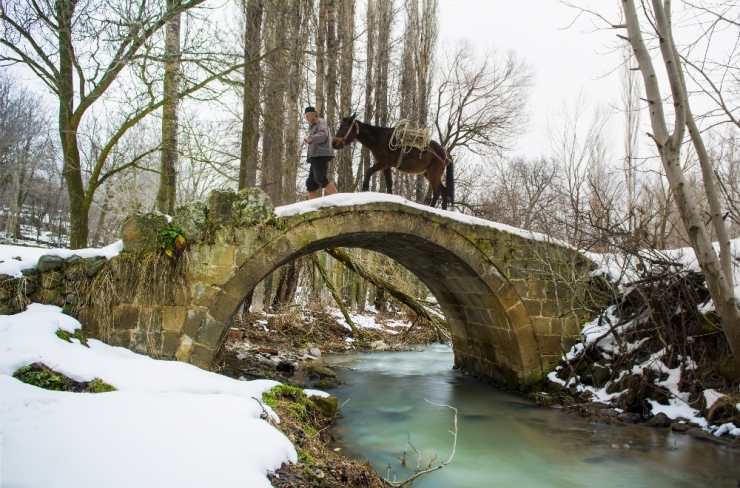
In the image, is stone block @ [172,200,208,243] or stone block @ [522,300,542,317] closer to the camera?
stone block @ [172,200,208,243]

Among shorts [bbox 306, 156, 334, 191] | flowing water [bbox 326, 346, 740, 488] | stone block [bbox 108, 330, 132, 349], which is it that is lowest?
flowing water [bbox 326, 346, 740, 488]

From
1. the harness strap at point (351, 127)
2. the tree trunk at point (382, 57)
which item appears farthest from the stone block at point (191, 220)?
the tree trunk at point (382, 57)

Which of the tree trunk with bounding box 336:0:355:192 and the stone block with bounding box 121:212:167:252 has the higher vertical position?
the tree trunk with bounding box 336:0:355:192

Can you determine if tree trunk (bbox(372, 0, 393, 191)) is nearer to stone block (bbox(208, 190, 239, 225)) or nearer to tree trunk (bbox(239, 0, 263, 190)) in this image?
tree trunk (bbox(239, 0, 263, 190))

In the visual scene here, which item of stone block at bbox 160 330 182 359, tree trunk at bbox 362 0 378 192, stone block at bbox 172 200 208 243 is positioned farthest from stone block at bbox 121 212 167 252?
tree trunk at bbox 362 0 378 192

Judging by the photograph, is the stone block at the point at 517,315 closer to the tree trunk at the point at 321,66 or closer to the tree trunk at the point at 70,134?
the tree trunk at the point at 70,134

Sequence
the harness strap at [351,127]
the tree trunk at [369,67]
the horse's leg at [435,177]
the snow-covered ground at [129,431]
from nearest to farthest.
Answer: the snow-covered ground at [129,431] < the harness strap at [351,127] < the horse's leg at [435,177] < the tree trunk at [369,67]

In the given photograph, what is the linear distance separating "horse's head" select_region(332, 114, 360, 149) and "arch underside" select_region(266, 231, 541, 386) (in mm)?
1283

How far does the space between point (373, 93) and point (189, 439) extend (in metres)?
12.6

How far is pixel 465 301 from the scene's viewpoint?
8.05 metres

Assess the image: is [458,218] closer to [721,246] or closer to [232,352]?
[721,246]

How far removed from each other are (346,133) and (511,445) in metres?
4.30

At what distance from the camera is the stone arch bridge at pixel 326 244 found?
5398 mm

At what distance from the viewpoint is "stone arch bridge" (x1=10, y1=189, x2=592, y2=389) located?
17.7ft
